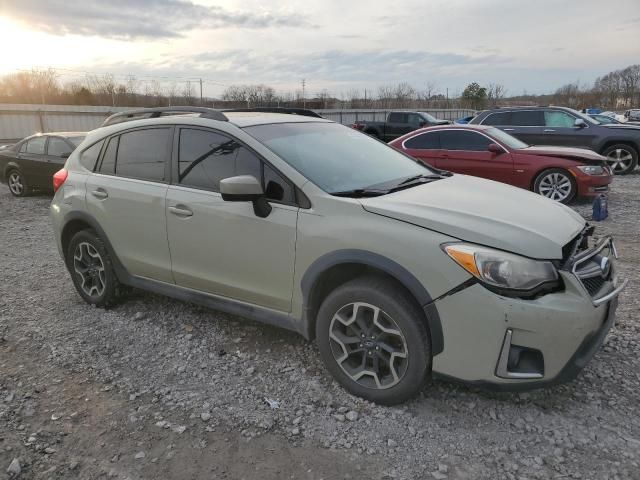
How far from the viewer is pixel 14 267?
234 inches

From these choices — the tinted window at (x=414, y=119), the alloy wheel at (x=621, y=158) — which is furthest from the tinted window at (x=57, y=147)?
the tinted window at (x=414, y=119)

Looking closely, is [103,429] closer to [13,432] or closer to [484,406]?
[13,432]

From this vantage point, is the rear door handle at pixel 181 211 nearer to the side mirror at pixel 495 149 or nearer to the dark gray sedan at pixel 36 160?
the side mirror at pixel 495 149

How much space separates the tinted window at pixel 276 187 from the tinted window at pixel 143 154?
1.06 metres

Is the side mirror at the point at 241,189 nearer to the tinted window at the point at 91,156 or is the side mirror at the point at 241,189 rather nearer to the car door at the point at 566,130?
the tinted window at the point at 91,156

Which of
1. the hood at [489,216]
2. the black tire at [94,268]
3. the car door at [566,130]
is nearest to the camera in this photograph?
the hood at [489,216]

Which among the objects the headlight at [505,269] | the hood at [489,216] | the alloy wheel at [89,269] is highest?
the hood at [489,216]

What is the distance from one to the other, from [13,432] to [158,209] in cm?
170

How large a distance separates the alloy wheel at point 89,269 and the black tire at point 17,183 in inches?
321

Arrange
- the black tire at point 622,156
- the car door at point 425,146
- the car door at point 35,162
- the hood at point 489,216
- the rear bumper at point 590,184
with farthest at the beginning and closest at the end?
the black tire at point 622,156 → the car door at point 35,162 → the car door at point 425,146 → the rear bumper at point 590,184 → the hood at point 489,216

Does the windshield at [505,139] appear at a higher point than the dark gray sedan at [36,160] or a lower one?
higher

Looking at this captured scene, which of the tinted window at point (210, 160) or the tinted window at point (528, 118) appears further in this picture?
the tinted window at point (528, 118)

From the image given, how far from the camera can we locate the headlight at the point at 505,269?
246 cm

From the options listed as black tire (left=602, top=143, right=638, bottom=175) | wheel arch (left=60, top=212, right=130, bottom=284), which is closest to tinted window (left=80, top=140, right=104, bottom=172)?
wheel arch (left=60, top=212, right=130, bottom=284)
